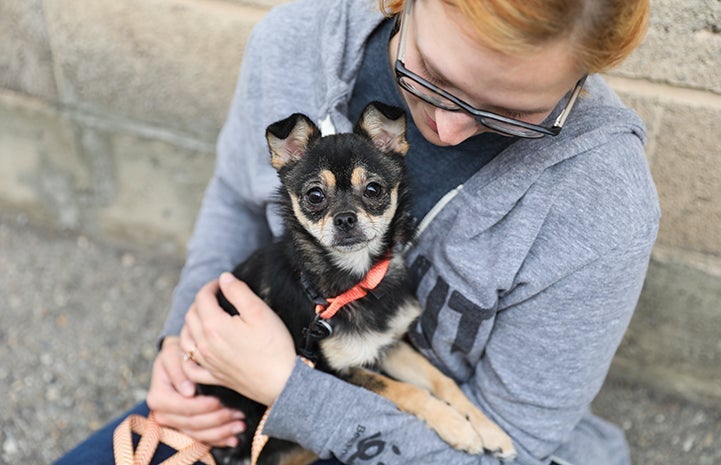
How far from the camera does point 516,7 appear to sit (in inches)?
46.5

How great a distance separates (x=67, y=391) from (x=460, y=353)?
177cm

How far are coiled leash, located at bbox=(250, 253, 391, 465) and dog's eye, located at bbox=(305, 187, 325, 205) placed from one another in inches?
8.7

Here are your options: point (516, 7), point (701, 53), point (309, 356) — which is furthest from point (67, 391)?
point (701, 53)

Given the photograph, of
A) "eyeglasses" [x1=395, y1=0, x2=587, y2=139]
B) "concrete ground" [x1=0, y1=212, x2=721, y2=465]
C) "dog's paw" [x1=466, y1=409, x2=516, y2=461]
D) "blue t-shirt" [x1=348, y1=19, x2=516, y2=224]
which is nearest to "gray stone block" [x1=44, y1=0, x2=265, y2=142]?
"concrete ground" [x1=0, y1=212, x2=721, y2=465]

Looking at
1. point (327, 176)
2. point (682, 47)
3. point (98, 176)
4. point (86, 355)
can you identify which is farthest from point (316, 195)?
point (98, 176)

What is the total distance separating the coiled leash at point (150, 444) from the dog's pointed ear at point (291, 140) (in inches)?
31.4

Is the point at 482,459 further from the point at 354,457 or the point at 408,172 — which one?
the point at 408,172

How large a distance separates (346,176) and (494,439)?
0.79 m

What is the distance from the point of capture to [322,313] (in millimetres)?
1717

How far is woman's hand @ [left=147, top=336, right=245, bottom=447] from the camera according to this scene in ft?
6.03

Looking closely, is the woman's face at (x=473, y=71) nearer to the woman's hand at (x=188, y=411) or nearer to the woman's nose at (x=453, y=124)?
the woman's nose at (x=453, y=124)

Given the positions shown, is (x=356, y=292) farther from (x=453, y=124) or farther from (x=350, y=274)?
(x=453, y=124)

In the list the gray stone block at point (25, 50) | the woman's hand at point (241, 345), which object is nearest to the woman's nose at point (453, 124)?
the woman's hand at point (241, 345)

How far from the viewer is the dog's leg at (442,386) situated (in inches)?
68.5
